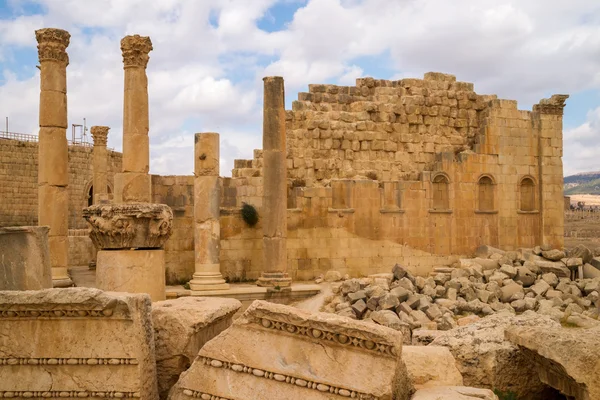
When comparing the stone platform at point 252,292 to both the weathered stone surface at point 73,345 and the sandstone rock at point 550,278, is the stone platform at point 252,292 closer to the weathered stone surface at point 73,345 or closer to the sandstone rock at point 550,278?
the sandstone rock at point 550,278

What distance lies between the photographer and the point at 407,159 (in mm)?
18766

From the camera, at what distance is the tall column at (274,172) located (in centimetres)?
1559

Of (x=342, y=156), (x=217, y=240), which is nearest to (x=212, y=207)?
(x=217, y=240)

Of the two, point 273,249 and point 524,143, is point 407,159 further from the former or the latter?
point 273,249

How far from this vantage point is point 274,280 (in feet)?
49.6

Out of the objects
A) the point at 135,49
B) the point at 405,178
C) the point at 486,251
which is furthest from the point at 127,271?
the point at 486,251

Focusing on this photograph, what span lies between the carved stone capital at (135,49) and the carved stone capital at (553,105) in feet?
41.7

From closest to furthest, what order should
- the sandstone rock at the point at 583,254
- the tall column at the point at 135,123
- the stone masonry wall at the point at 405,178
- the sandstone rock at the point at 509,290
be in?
the tall column at the point at 135,123
the sandstone rock at the point at 509,290
the stone masonry wall at the point at 405,178
the sandstone rock at the point at 583,254

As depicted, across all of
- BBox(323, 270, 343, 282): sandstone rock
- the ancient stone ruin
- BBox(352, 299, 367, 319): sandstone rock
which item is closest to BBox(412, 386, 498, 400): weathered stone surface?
the ancient stone ruin

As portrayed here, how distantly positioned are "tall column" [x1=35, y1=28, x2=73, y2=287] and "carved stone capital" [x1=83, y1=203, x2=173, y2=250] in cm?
639

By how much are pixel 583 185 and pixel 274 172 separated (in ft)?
557

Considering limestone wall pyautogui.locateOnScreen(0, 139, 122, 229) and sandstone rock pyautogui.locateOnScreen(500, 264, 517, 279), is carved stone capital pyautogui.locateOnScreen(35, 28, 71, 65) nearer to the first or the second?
sandstone rock pyautogui.locateOnScreen(500, 264, 517, 279)

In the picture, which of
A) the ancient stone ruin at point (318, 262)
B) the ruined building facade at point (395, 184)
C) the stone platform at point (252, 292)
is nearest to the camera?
the ancient stone ruin at point (318, 262)

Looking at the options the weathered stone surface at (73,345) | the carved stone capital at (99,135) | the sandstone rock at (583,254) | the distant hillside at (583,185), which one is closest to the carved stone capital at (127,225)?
the weathered stone surface at (73,345)
